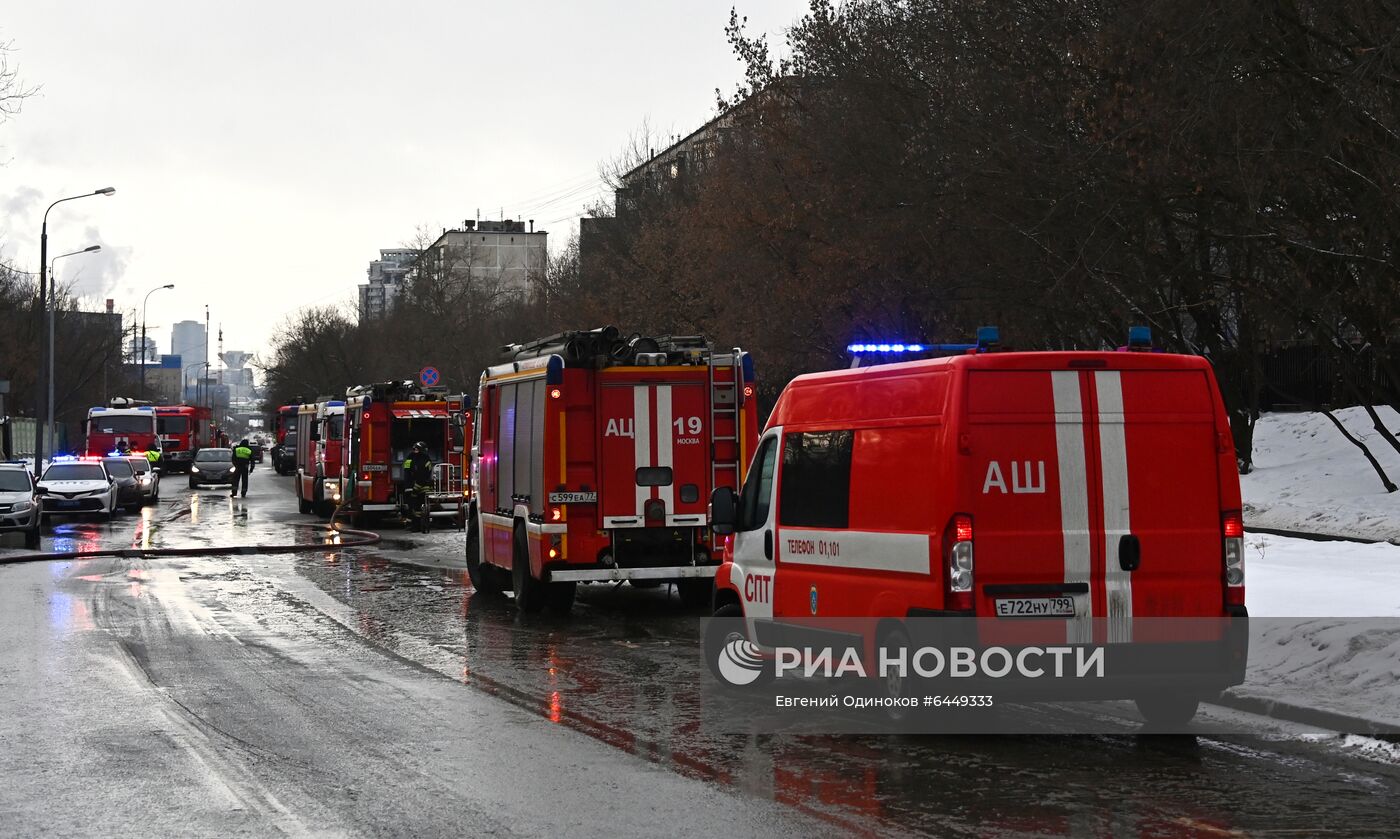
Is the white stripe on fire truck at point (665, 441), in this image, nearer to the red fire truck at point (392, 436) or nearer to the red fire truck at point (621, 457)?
the red fire truck at point (621, 457)

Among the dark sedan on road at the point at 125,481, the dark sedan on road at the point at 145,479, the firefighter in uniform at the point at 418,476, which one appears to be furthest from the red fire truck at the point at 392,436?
the dark sedan on road at the point at 145,479

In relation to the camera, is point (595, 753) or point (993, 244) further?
point (993, 244)

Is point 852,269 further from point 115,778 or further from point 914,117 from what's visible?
point 115,778

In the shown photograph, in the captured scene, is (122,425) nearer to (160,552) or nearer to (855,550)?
(160,552)

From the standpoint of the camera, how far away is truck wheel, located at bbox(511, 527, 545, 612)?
55.6 ft

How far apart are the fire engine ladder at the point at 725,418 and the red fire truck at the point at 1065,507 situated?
7724 millimetres

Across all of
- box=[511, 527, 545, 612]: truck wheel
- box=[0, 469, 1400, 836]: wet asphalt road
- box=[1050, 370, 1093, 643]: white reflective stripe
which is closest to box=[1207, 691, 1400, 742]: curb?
box=[0, 469, 1400, 836]: wet asphalt road

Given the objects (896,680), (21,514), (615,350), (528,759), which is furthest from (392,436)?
(528,759)

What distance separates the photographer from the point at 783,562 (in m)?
10.6

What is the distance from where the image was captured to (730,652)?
1141 cm

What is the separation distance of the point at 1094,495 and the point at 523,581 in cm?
936

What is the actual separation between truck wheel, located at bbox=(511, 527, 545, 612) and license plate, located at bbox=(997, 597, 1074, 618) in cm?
877

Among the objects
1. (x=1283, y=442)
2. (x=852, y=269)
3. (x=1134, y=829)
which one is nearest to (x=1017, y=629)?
(x=1134, y=829)

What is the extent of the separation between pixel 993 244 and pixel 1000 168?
2532 mm
